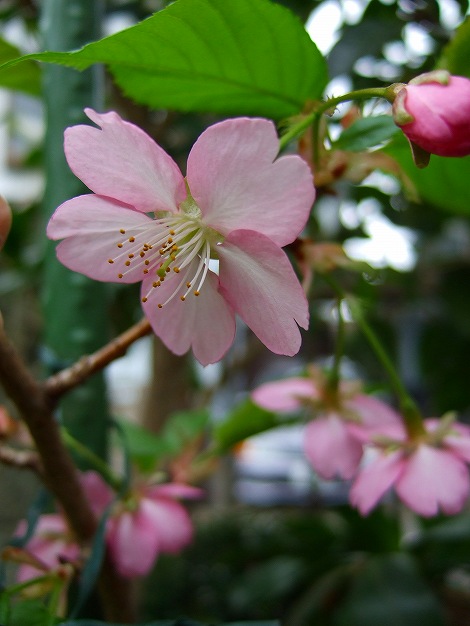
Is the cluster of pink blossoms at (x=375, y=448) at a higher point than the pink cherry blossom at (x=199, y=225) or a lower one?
lower

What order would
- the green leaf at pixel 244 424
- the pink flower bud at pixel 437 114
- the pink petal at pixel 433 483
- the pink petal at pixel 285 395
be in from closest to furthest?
the pink flower bud at pixel 437 114 → the pink petal at pixel 433 483 → the pink petal at pixel 285 395 → the green leaf at pixel 244 424

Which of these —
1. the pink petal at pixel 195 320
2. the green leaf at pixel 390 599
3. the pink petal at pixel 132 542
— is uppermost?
the pink petal at pixel 195 320

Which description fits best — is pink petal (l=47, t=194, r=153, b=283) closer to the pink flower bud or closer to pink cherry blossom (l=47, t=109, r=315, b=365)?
pink cherry blossom (l=47, t=109, r=315, b=365)

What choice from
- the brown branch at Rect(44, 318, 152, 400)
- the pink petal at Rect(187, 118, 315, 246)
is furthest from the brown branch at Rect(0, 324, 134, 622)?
the pink petal at Rect(187, 118, 315, 246)

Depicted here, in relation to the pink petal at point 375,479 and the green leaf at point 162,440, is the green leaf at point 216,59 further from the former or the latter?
the green leaf at point 162,440

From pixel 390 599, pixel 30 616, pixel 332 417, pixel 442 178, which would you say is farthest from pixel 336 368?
pixel 390 599

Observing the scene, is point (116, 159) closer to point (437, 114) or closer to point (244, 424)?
point (437, 114)

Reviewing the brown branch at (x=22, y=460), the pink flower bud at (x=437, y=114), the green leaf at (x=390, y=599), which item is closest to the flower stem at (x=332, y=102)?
the pink flower bud at (x=437, y=114)
